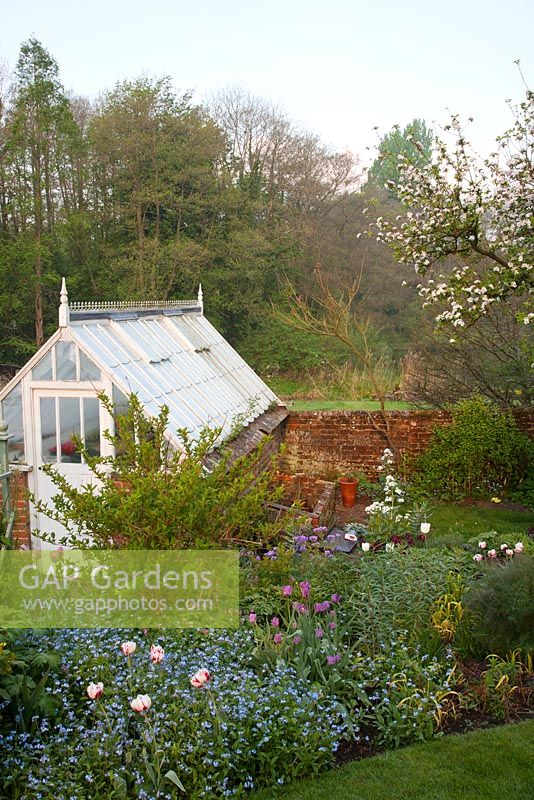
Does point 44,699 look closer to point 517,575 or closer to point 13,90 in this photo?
point 517,575

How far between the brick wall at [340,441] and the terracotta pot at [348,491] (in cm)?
77

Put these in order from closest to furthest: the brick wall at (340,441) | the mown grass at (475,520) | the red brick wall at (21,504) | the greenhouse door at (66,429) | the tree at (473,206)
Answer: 1. the greenhouse door at (66,429)
2. the red brick wall at (21,504)
3. the tree at (473,206)
4. the mown grass at (475,520)
5. the brick wall at (340,441)

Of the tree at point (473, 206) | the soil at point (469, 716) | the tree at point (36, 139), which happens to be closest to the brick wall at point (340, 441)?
→ the tree at point (473, 206)

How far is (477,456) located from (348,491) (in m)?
2.08

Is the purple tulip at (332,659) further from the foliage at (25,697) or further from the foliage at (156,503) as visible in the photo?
the foliage at (25,697)

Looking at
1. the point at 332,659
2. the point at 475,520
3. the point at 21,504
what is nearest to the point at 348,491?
the point at 475,520

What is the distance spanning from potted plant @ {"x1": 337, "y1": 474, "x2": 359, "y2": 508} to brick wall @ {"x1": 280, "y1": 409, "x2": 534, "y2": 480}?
2.47 ft

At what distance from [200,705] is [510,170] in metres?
6.63

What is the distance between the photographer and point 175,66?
21.7 m

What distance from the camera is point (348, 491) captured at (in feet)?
33.8

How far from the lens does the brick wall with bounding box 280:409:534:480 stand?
11258mm

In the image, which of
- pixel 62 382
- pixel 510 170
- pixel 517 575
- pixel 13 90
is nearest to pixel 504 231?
pixel 510 170

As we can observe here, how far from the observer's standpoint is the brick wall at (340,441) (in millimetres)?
11258

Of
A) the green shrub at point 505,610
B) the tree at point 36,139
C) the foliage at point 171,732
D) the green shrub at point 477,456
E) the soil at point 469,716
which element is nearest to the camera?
the foliage at point 171,732
